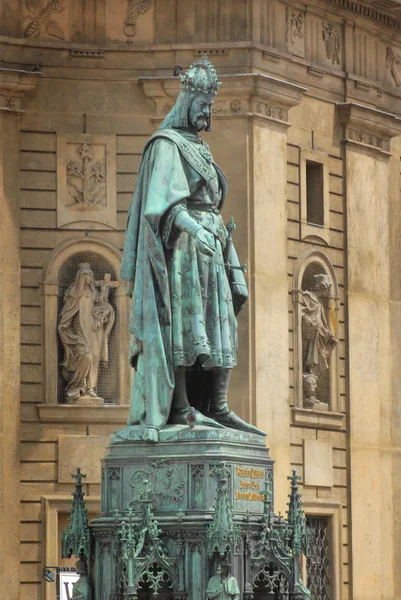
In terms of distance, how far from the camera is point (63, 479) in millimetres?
34844

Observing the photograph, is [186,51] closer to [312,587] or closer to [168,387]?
[312,587]

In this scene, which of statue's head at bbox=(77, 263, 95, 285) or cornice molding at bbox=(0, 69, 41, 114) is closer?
cornice molding at bbox=(0, 69, 41, 114)

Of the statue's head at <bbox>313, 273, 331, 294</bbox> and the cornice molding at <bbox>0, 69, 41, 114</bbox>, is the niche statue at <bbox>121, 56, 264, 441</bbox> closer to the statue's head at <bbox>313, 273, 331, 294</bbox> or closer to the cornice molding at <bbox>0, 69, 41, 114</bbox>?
the cornice molding at <bbox>0, 69, 41, 114</bbox>

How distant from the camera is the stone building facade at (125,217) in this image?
35.0m

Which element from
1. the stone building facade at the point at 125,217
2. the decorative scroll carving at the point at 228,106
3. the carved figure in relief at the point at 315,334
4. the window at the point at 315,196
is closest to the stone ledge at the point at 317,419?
the stone building facade at the point at 125,217

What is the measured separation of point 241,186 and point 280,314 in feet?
7.39

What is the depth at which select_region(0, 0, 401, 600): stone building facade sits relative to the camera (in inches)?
1379

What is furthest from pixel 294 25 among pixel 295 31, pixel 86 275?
pixel 86 275

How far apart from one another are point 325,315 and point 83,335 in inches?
191

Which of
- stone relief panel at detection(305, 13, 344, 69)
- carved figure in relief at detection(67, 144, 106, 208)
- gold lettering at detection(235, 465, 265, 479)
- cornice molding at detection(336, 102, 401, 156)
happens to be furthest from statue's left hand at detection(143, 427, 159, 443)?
cornice molding at detection(336, 102, 401, 156)

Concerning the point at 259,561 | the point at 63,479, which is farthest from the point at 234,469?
the point at 63,479

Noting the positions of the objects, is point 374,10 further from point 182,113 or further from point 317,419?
point 182,113

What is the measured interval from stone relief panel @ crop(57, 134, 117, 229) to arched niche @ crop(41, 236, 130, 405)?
38 cm

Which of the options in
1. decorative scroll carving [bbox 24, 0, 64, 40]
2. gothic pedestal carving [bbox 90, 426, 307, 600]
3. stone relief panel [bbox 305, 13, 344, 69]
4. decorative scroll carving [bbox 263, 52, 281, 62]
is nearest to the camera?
gothic pedestal carving [bbox 90, 426, 307, 600]
